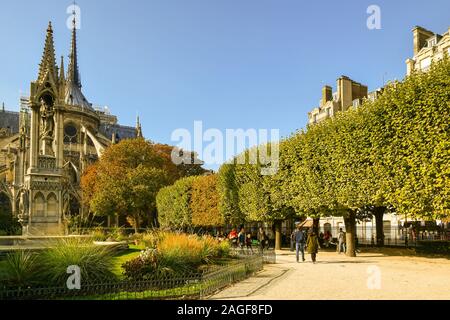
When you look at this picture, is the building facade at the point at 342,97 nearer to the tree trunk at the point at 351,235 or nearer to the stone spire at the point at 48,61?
the tree trunk at the point at 351,235

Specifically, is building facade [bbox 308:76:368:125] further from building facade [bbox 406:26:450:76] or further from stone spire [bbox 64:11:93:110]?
stone spire [bbox 64:11:93:110]

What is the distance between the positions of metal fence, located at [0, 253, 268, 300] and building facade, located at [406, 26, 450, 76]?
37.8 metres

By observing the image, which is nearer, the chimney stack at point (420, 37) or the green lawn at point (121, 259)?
the green lawn at point (121, 259)

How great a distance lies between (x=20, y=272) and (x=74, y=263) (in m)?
1.33

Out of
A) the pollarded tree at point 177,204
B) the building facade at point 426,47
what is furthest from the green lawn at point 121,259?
the building facade at point 426,47

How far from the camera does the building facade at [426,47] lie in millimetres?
41438

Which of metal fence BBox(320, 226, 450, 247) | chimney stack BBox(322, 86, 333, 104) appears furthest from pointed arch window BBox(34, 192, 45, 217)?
chimney stack BBox(322, 86, 333, 104)

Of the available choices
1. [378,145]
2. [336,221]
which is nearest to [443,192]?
[378,145]

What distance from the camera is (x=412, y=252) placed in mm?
25766

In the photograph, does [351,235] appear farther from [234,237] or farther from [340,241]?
[234,237]

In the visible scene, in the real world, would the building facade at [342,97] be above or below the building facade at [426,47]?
below

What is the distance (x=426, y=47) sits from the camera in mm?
44344

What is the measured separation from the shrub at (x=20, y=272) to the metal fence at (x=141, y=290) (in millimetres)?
530
